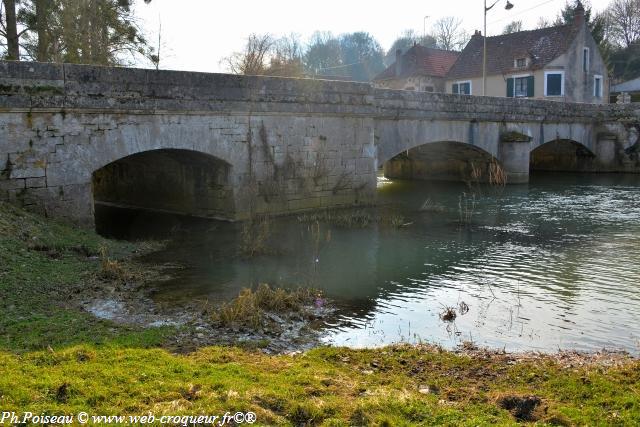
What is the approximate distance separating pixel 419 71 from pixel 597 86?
1073 cm

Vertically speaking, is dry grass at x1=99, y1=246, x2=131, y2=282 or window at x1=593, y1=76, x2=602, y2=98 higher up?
window at x1=593, y1=76, x2=602, y2=98

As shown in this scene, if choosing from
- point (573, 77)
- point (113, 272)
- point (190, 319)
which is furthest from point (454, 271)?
point (573, 77)

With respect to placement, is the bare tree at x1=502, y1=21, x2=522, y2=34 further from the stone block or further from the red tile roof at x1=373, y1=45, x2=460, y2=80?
the stone block

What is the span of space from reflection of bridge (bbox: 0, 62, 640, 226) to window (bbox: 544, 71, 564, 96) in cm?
1318

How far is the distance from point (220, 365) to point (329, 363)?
94 centimetres

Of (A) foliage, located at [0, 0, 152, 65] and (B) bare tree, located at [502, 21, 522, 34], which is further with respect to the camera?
(B) bare tree, located at [502, 21, 522, 34]

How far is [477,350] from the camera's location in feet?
19.2

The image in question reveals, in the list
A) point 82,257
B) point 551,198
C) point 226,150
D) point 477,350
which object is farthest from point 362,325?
point 551,198

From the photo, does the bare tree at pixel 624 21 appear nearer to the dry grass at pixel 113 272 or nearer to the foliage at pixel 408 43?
the foliage at pixel 408 43

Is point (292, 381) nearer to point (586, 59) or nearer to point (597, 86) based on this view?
point (586, 59)

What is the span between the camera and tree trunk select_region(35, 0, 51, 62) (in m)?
16.0

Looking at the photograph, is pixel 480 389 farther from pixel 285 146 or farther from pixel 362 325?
pixel 285 146

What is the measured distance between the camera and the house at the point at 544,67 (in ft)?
114

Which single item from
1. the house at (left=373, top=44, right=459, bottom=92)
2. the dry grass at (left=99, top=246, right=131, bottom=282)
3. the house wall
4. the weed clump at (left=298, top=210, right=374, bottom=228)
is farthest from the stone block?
the house at (left=373, top=44, right=459, bottom=92)
